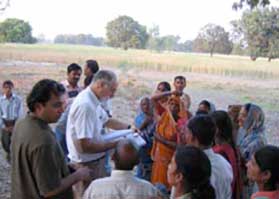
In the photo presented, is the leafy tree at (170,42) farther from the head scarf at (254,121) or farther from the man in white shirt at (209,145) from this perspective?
the man in white shirt at (209,145)

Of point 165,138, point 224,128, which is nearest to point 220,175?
point 224,128

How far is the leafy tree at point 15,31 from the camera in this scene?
9484 millimetres

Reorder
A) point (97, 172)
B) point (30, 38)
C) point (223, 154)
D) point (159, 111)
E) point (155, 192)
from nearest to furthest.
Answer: point (155, 192) < point (223, 154) < point (97, 172) < point (159, 111) < point (30, 38)

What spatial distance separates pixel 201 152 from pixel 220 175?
62 centimetres

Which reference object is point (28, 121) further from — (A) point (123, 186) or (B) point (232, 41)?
(B) point (232, 41)

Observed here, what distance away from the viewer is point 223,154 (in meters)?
3.44

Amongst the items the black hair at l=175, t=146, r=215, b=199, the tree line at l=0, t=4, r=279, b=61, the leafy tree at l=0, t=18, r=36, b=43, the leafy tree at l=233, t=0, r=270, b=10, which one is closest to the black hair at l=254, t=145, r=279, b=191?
the black hair at l=175, t=146, r=215, b=199

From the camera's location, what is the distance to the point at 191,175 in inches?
92.8

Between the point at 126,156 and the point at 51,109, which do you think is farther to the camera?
the point at 51,109

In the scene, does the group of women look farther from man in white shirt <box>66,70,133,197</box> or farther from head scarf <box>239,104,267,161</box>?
man in white shirt <box>66,70,133,197</box>

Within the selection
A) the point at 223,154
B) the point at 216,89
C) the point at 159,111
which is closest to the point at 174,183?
the point at 223,154

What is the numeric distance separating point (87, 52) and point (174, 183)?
761 cm

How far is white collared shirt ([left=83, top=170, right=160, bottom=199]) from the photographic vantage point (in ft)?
8.29

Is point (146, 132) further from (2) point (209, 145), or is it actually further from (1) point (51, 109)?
(1) point (51, 109)
